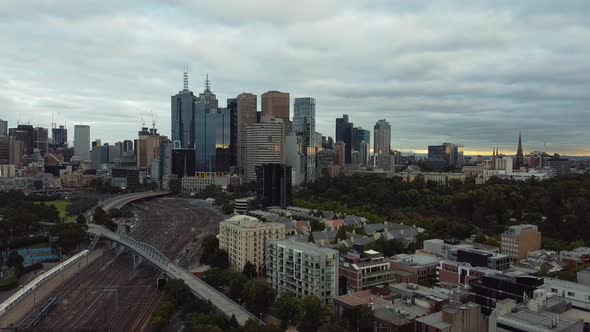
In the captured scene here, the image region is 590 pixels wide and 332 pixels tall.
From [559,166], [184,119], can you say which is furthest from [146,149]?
[559,166]

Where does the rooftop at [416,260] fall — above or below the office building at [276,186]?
below

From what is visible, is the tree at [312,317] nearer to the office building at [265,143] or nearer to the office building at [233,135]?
the office building at [265,143]

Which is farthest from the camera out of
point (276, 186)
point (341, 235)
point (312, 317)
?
point (276, 186)

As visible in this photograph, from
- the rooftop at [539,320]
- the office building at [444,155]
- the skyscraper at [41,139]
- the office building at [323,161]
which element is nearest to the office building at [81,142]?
the skyscraper at [41,139]

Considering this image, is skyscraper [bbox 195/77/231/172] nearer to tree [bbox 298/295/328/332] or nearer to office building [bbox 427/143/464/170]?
office building [bbox 427/143/464/170]

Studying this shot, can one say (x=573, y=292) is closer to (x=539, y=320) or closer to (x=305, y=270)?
(x=539, y=320)

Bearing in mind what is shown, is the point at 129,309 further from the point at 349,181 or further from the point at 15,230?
the point at 349,181
